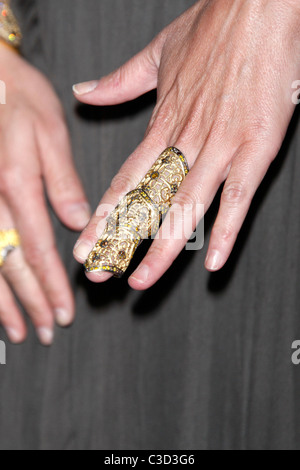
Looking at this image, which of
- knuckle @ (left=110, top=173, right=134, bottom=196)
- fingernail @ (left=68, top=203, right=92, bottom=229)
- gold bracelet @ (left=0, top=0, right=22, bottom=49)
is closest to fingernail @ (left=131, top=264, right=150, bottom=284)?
knuckle @ (left=110, top=173, right=134, bottom=196)

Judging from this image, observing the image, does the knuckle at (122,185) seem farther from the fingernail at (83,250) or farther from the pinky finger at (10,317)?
the pinky finger at (10,317)

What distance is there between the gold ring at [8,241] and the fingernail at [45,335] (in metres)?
0.14

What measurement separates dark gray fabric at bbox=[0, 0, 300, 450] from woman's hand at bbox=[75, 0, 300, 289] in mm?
138

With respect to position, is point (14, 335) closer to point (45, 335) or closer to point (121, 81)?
point (45, 335)

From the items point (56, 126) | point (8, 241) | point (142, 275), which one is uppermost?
point (56, 126)

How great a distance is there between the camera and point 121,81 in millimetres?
733

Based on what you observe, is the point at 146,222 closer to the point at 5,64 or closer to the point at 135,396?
the point at 5,64

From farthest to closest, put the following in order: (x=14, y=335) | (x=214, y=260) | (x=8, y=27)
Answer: (x=14, y=335) → (x=8, y=27) → (x=214, y=260)

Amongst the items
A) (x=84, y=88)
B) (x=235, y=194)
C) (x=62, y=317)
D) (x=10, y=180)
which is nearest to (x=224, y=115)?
(x=235, y=194)

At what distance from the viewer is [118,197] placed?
2.12ft

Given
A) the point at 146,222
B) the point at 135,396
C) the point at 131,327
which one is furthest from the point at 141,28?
the point at 135,396

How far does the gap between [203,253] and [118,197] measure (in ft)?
0.90

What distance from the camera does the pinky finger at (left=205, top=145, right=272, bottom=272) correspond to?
1.86ft

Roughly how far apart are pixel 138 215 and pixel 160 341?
1.25 ft
